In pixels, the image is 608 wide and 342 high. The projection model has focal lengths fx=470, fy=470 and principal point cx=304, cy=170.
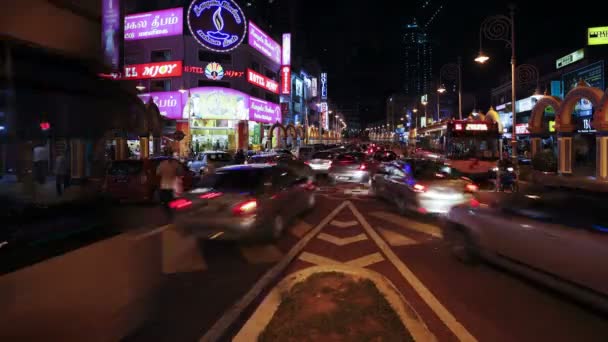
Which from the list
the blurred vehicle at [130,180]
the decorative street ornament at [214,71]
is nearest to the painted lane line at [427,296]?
the blurred vehicle at [130,180]

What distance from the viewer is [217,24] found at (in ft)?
142

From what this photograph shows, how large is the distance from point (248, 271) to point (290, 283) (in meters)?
1.92

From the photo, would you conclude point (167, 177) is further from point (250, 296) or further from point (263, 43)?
point (263, 43)

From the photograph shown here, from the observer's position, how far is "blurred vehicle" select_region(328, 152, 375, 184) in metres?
22.0

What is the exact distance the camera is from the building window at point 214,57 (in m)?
44.2

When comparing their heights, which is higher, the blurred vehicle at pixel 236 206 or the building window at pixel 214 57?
the building window at pixel 214 57

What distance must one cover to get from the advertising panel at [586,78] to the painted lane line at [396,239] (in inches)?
1193

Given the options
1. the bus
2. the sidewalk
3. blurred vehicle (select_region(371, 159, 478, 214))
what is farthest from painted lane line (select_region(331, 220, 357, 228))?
the bus

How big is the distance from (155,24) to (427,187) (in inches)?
1556

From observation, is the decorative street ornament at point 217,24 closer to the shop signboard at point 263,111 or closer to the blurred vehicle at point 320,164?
the shop signboard at point 263,111

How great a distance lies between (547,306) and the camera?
5.75m

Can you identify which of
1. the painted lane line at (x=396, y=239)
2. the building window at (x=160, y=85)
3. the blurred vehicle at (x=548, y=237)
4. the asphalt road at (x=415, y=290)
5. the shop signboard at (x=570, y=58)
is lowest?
the asphalt road at (x=415, y=290)

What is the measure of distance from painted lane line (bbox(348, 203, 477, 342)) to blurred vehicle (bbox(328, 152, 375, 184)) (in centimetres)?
1187

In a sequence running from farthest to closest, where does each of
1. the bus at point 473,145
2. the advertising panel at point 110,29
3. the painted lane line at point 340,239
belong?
the bus at point 473,145
the advertising panel at point 110,29
the painted lane line at point 340,239
